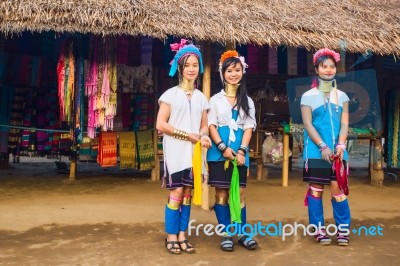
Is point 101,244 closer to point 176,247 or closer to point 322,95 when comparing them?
point 176,247

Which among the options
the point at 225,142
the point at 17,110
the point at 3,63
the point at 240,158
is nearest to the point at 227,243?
the point at 240,158


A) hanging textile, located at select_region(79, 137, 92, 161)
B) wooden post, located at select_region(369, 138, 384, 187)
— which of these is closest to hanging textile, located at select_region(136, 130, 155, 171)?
hanging textile, located at select_region(79, 137, 92, 161)

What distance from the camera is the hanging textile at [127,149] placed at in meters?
7.67

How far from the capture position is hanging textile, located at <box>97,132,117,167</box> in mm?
7500

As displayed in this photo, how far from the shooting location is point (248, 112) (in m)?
3.77

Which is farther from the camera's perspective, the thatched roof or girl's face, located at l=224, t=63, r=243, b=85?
the thatched roof

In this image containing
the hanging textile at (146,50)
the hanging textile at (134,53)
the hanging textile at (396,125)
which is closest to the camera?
the hanging textile at (134,53)

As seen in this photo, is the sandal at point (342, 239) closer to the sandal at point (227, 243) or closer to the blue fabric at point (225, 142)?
the sandal at point (227, 243)

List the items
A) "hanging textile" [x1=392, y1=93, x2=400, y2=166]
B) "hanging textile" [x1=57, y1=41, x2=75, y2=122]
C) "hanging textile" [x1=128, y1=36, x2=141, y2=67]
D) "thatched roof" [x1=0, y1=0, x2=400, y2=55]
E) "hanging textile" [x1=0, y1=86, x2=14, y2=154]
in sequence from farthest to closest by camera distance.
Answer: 1. "hanging textile" [x1=392, y1=93, x2=400, y2=166]
2. "hanging textile" [x1=0, y1=86, x2=14, y2=154]
3. "hanging textile" [x1=128, y1=36, x2=141, y2=67]
4. "hanging textile" [x1=57, y1=41, x2=75, y2=122]
5. "thatched roof" [x1=0, y1=0, x2=400, y2=55]

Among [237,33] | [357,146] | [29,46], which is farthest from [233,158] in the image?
[357,146]

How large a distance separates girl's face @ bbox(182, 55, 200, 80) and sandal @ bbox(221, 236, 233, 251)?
1.40 metres

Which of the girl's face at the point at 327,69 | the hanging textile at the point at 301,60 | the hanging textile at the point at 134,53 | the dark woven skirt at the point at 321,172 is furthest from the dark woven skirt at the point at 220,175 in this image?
the hanging textile at the point at 301,60

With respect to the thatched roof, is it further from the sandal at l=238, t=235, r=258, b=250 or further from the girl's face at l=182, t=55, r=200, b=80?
the sandal at l=238, t=235, r=258, b=250

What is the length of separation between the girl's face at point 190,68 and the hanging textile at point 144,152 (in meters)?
4.17
